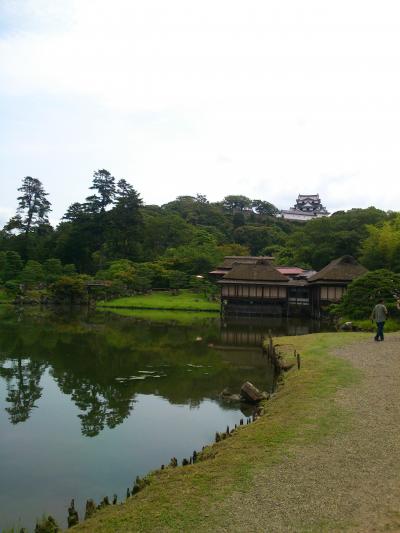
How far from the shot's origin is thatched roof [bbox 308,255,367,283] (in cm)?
3675

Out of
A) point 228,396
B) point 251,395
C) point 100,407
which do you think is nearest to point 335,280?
point 228,396

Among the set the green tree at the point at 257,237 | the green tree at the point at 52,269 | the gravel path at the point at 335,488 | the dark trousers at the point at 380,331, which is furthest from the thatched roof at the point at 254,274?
the green tree at the point at 257,237

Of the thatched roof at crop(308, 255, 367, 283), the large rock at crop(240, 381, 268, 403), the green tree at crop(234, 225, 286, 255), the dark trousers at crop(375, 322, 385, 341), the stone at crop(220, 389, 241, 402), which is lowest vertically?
the stone at crop(220, 389, 241, 402)

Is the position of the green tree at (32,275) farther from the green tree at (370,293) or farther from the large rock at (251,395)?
the large rock at (251,395)

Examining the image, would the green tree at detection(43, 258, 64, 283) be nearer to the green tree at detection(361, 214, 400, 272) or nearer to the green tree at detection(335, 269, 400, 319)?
the green tree at detection(361, 214, 400, 272)

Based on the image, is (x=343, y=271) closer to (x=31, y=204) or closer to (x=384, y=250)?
(x=384, y=250)

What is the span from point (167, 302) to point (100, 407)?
3326cm

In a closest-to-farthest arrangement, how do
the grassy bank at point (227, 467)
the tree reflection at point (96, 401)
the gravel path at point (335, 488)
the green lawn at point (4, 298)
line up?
1. the gravel path at point (335, 488)
2. the grassy bank at point (227, 467)
3. the tree reflection at point (96, 401)
4. the green lawn at point (4, 298)

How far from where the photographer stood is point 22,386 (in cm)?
1420

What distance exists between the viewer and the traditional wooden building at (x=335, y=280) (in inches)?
1446

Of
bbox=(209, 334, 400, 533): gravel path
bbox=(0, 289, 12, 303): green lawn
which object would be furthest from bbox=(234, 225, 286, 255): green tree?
bbox=(209, 334, 400, 533): gravel path

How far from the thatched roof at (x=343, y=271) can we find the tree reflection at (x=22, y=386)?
25.4 metres

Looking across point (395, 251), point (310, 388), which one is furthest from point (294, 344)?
point (395, 251)

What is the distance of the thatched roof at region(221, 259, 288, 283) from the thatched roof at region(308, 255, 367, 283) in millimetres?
4007
